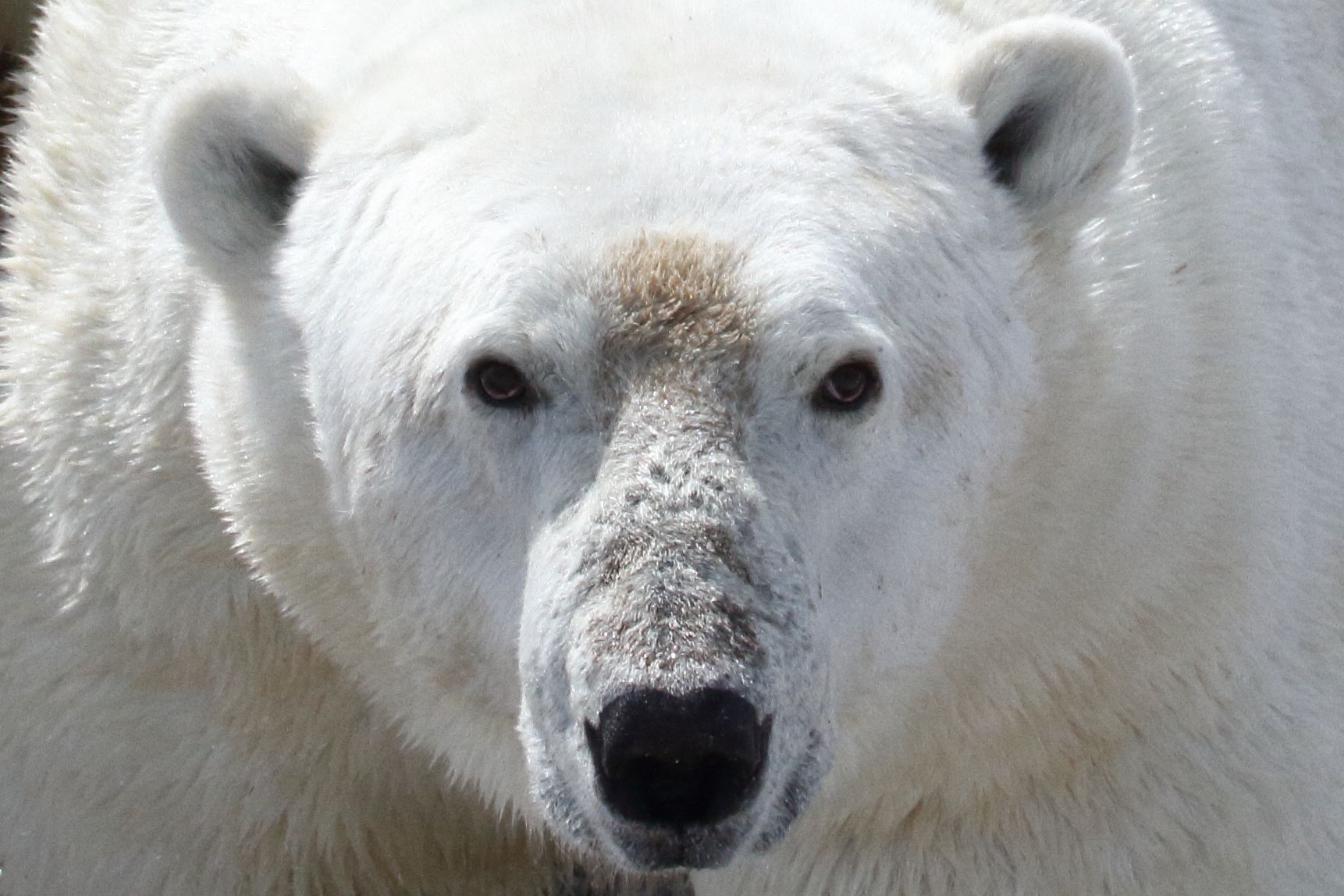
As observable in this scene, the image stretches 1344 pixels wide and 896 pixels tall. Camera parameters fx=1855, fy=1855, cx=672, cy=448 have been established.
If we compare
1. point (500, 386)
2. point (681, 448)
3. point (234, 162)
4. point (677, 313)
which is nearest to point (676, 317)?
point (677, 313)

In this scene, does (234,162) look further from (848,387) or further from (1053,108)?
(1053,108)

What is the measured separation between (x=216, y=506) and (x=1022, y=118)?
67.6 inches

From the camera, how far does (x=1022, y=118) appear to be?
324cm

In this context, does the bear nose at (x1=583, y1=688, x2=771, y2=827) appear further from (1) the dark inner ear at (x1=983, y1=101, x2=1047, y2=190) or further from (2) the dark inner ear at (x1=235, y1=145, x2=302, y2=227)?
(2) the dark inner ear at (x1=235, y1=145, x2=302, y2=227)

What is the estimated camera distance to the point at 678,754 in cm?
250

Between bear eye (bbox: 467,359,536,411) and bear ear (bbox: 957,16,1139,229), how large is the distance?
3.15 feet

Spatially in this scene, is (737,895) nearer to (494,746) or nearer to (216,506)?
(494,746)

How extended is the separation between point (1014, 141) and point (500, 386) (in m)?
1.06

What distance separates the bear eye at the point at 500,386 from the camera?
9.30 ft

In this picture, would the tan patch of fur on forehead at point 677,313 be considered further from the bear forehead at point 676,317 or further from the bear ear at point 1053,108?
the bear ear at point 1053,108

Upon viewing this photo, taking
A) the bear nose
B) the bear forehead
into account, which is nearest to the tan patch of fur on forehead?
the bear forehead

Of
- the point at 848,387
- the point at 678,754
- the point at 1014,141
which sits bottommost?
the point at 678,754

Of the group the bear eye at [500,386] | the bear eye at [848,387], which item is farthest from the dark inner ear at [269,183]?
the bear eye at [848,387]

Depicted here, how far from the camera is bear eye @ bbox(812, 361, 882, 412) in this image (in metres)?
2.80
